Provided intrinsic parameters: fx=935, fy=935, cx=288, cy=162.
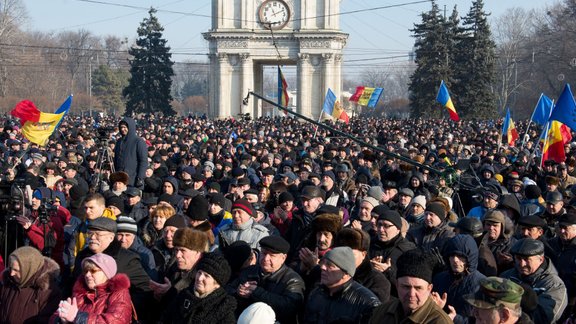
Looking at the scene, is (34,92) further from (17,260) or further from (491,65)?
(17,260)

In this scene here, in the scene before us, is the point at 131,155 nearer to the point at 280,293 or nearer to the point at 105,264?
the point at 105,264

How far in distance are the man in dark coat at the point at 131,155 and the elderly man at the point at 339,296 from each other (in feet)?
26.8

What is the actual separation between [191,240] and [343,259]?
1363mm

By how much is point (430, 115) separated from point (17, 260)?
5668 centimetres

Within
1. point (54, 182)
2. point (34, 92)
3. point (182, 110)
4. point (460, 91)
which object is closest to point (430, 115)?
point (460, 91)

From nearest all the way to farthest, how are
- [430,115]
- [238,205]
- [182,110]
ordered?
[238,205]
[430,115]
[182,110]

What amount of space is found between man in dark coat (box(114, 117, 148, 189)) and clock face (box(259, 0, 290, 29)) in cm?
5167

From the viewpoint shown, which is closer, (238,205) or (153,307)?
(153,307)

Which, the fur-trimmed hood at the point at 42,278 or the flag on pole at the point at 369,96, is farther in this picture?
the flag on pole at the point at 369,96

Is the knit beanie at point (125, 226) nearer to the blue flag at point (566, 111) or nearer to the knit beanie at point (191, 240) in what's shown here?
the knit beanie at point (191, 240)

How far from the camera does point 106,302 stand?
6.47 m

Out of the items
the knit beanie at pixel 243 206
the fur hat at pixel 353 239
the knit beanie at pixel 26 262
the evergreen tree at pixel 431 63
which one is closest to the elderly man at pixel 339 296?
the fur hat at pixel 353 239

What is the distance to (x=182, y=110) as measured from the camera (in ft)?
424

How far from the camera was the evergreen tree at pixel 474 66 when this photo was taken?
62781 millimetres
